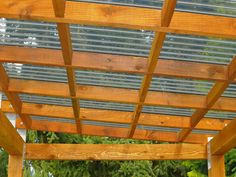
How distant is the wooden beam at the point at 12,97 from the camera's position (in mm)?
4635

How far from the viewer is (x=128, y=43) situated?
380cm

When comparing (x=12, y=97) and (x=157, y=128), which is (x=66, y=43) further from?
(x=157, y=128)

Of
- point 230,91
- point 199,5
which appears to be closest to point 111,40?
point 199,5

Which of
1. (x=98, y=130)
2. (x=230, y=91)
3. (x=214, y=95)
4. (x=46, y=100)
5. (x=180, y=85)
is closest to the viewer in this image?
(x=214, y=95)

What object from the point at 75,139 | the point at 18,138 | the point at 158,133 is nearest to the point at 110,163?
the point at 75,139

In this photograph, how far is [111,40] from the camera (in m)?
3.77

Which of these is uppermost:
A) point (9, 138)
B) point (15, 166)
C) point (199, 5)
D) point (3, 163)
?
point (199, 5)

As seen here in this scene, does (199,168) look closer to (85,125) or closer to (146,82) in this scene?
(85,125)

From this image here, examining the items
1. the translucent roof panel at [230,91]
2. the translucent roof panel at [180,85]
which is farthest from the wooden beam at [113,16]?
the translucent roof panel at [230,91]

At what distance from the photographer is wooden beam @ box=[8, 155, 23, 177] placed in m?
6.00

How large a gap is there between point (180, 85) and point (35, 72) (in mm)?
1553

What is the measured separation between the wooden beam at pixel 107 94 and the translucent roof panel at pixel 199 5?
1.70 meters

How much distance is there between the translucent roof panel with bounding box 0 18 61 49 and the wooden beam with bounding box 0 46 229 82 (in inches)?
3.3

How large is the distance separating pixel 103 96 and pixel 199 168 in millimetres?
3970
